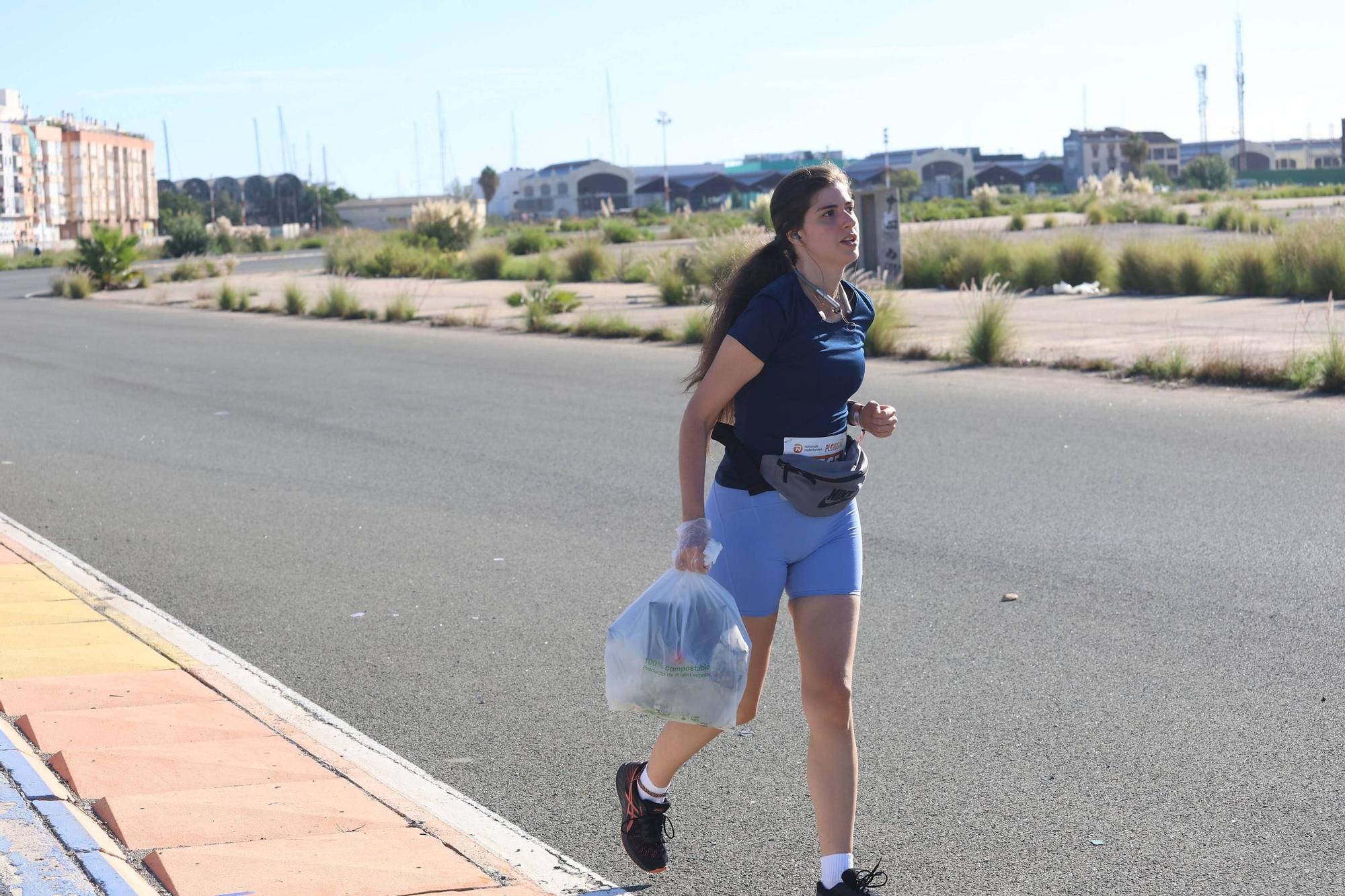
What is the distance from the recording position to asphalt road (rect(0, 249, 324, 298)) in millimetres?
48438

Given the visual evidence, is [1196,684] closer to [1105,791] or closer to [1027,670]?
[1027,670]

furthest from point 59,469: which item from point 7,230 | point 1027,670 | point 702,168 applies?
point 702,168

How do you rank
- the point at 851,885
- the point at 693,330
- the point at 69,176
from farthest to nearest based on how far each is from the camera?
the point at 69,176 → the point at 693,330 → the point at 851,885

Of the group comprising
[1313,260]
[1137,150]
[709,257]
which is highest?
[1137,150]

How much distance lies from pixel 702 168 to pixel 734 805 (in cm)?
17462

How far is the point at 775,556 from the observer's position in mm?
3973

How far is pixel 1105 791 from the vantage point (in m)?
4.55

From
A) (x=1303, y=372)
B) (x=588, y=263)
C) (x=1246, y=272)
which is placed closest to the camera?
(x=1303, y=372)

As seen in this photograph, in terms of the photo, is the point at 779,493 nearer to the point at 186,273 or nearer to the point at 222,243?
the point at 186,273

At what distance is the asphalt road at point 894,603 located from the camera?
14.3 ft

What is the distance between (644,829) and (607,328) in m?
18.8

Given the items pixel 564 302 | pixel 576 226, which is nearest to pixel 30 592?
pixel 564 302

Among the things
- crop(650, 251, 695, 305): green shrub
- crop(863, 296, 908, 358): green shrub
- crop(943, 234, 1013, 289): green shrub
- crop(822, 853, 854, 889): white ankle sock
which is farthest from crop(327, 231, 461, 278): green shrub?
crop(822, 853, 854, 889): white ankle sock

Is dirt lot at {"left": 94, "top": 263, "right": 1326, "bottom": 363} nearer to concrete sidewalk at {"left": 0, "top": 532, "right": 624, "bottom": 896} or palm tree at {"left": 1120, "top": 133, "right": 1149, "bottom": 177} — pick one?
concrete sidewalk at {"left": 0, "top": 532, "right": 624, "bottom": 896}
